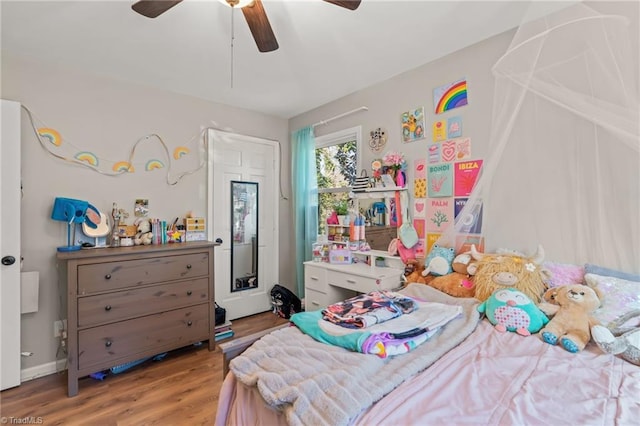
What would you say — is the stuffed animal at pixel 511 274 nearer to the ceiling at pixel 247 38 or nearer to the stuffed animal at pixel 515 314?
the stuffed animal at pixel 515 314

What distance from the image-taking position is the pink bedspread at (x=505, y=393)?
93 cm

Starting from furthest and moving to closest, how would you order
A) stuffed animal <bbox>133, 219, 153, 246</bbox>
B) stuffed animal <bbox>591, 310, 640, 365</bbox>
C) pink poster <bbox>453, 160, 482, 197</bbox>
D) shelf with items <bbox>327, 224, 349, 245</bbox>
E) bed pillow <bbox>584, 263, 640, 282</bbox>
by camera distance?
1. shelf with items <bbox>327, 224, 349, 245</bbox>
2. stuffed animal <bbox>133, 219, 153, 246</bbox>
3. pink poster <bbox>453, 160, 482, 197</bbox>
4. bed pillow <bbox>584, 263, 640, 282</bbox>
5. stuffed animal <bbox>591, 310, 640, 365</bbox>

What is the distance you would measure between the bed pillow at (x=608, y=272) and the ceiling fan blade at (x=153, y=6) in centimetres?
251

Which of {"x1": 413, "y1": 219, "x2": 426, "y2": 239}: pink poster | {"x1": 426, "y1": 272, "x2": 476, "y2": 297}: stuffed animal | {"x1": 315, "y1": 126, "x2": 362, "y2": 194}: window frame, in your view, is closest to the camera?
{"x1": 426, "y1": 272, "x2": 476, "y2": 297}: stuffed animal

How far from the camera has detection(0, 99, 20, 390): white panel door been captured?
2102mm

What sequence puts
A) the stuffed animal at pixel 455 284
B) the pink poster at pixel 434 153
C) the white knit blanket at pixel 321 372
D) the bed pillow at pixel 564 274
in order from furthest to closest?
1. the pink poster at pixel 434 153
2. the stuffed animal at pixel 455 284
3. the bed pillow at pixel 564 274
4. the white knit blanket at pixel 321 372

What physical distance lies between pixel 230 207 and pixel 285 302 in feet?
4.22

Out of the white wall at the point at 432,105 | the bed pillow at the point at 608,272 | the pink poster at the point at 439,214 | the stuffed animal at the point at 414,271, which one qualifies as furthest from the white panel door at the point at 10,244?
the bed pillow at the point at 608,272

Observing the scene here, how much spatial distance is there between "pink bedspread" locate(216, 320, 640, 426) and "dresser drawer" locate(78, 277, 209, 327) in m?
1.52

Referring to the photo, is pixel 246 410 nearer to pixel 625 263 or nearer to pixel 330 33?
pixel 625 263

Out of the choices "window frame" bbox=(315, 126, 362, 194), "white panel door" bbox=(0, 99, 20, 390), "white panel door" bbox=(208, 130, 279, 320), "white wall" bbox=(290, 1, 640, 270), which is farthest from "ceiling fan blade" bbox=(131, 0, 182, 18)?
"window frame" bbox=(315, 126, 362, 194)

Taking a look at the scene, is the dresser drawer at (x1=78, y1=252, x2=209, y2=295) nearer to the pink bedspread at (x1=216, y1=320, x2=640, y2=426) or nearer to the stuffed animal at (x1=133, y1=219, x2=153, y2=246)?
the stuffed animal at (x1=133, y1=219, x2=153, y2=246)

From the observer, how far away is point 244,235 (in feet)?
11.7

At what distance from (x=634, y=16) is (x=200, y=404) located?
3.10m
